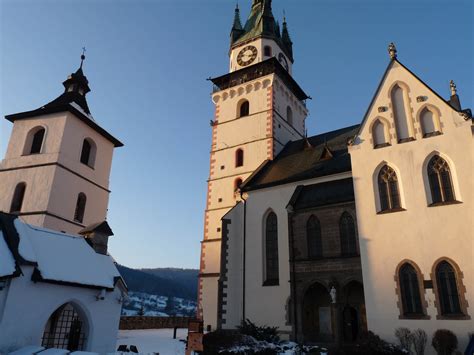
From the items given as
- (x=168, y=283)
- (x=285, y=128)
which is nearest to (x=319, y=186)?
(x=285, y=128)

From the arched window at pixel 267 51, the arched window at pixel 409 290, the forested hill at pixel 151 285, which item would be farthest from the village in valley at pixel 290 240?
the forested hill at pixel 151 285

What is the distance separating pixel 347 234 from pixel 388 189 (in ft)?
9.59

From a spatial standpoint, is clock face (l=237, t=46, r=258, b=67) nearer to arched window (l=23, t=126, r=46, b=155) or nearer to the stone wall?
arched window (l=23, t=126, r=46, b=155)

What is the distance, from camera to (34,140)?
28281mm

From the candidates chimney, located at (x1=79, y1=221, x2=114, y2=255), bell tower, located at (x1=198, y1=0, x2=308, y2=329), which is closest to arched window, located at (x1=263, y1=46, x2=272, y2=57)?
bell tower, located at (x1=198, y1=0, x2=308, y2=329)

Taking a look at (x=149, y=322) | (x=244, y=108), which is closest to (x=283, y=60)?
(x=244, y=108)

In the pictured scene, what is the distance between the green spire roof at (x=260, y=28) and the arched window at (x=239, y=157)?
11718 mm

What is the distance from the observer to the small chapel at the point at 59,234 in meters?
11.7

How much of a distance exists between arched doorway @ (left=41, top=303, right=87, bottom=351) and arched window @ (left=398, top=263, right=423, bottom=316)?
42.9 feet

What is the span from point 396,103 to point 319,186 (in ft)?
18.9

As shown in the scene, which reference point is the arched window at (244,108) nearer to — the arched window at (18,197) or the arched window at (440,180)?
the arched window at (18,197)

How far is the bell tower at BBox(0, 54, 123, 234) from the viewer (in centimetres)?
2498

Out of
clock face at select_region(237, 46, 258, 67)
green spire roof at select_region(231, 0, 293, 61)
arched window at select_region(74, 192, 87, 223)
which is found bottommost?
arched window at select_region(74, 192, 87, 223)

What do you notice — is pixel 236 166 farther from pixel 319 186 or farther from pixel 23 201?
pixel 23 201
